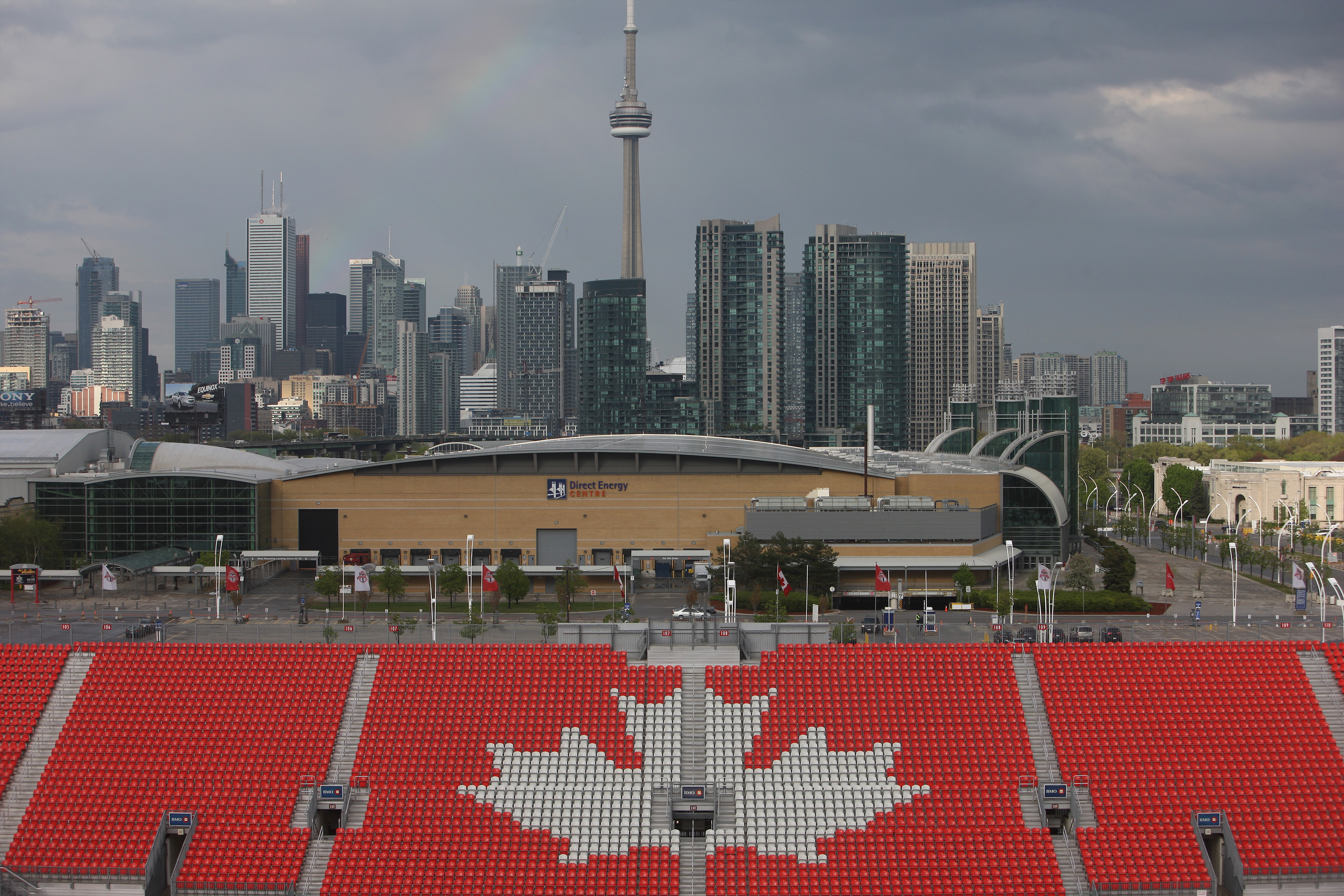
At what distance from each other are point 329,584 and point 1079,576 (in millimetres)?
42092

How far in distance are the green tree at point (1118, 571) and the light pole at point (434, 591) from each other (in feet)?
126

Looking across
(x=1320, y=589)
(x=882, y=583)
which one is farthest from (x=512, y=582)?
(x=1320, y=589)

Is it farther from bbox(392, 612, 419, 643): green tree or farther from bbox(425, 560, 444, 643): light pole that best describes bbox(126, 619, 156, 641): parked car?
bbox(425, 560, 444, 643): light pole

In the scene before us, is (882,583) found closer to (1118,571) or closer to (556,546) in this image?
(1118,571)

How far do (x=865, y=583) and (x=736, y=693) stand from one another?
3721cm

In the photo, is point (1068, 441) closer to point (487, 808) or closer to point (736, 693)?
point (736, 693)

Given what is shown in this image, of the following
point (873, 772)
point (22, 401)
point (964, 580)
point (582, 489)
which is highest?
point (22, 401)

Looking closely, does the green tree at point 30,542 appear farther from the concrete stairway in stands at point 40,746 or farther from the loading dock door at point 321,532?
the concrete stairway in stands at point 40,746

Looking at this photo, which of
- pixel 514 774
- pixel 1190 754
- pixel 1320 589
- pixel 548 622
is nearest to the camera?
pixel 514 774

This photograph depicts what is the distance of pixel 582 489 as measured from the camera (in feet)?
260

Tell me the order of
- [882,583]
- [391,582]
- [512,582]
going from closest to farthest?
1. [882,583]
2. [512,582]
3. [391,582]

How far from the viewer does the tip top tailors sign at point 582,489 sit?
260 ft

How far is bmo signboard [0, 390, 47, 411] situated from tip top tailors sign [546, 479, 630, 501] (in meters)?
141

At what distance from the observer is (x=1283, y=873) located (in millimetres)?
28688
